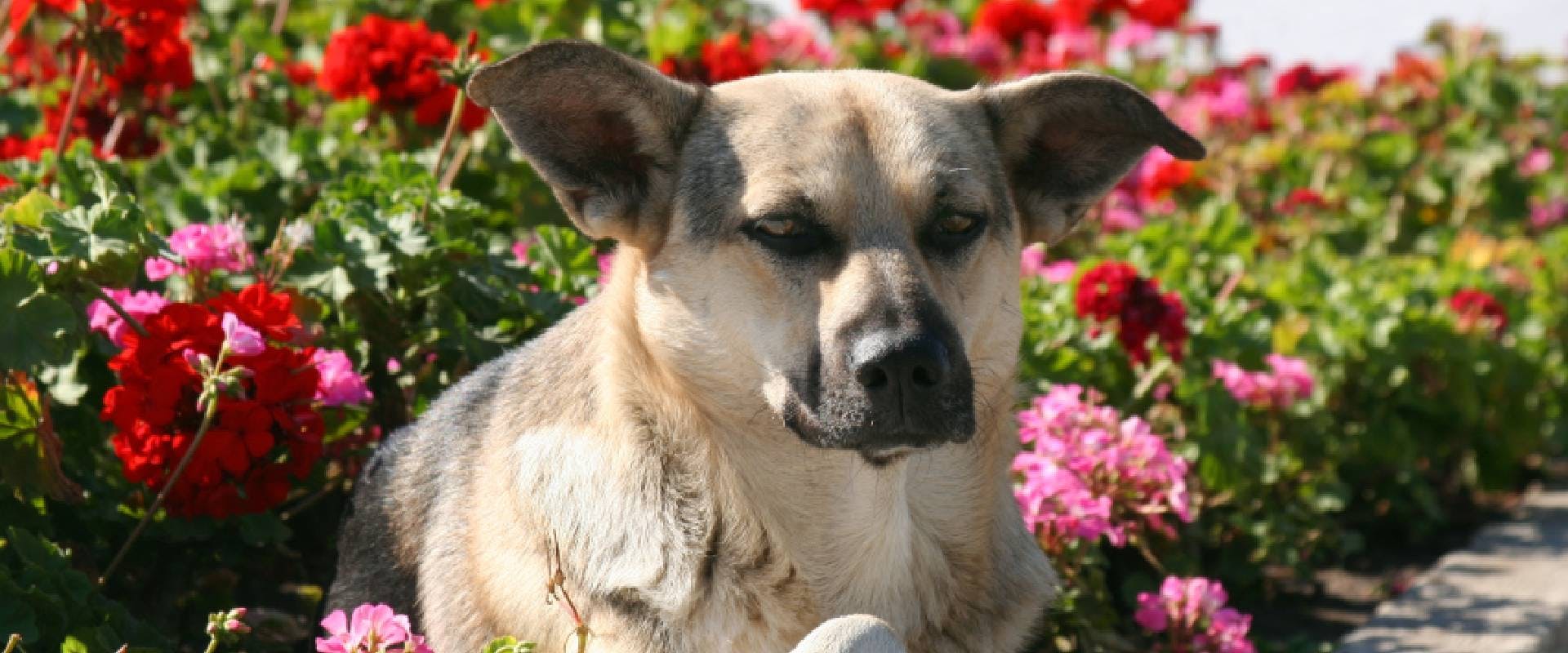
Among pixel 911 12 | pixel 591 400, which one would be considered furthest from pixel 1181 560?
pixel 911 12

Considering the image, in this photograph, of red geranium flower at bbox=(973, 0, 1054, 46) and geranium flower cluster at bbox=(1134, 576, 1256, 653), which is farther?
red geranium flower at bbox=(973, 0, 1054, 46)

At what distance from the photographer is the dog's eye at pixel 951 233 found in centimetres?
352

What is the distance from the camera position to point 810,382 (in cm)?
333

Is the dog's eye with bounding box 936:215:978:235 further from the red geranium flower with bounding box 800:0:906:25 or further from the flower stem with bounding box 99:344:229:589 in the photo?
the red geranium flower with bounding box 800:0:906:25

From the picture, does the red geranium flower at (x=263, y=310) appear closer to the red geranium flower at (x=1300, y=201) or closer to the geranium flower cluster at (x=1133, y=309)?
the geranium flower cluster at (x=1133, y=309)

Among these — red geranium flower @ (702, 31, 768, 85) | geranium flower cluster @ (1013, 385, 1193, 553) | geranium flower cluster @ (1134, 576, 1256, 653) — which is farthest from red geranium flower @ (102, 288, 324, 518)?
red geranium flower @ (702, 31, 768, 85)

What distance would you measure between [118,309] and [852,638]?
1.72m

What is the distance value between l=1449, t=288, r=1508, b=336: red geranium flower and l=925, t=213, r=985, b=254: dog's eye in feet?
12.0

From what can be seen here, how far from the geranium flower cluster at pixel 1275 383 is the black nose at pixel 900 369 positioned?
2419 millimetres

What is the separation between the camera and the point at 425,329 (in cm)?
460

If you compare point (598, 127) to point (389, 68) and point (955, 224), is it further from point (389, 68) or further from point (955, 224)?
point (389, 68)

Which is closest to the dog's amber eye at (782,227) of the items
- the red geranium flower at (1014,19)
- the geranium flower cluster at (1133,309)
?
the geranium flower cluster at (1133,309)

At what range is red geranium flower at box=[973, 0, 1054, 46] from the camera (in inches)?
314

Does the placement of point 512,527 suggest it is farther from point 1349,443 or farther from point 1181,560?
point 1349,443
